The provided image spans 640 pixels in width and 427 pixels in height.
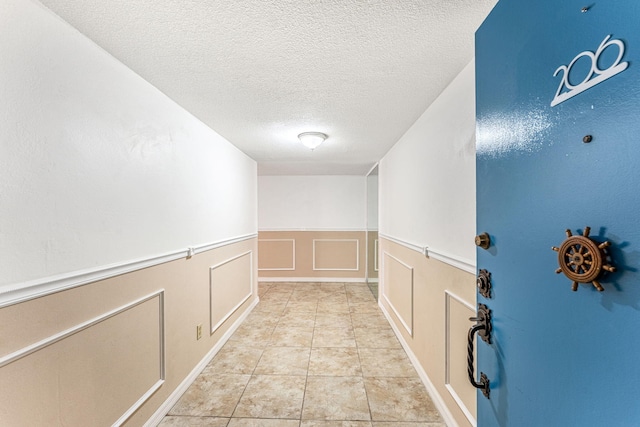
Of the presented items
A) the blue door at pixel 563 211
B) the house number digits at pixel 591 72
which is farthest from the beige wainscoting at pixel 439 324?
the house number digits at pixel 591 72

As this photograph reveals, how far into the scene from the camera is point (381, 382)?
2.29 metres

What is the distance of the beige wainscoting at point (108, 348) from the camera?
105cm

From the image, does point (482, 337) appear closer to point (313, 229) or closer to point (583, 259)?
point (583, 259)

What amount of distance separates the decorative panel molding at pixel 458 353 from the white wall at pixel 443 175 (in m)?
0.29

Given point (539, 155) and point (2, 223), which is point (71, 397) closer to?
point (2, 223)

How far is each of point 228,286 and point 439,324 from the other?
7.10ft

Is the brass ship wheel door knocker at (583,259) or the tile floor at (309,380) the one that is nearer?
the brass ship wheel door knocker at (583,259)

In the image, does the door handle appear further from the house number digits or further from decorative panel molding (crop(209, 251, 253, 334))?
decorative panel molding (crop(209, 251, 253, 334))

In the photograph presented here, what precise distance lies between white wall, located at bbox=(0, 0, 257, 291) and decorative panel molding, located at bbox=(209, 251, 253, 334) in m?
0.78

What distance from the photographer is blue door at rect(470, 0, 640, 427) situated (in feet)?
1.65

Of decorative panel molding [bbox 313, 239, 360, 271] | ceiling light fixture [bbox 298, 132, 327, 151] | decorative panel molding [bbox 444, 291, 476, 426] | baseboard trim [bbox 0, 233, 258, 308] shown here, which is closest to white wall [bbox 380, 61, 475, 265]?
decorative panel molding [bbox 444, 291, 476, 426]

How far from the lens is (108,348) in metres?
1.43

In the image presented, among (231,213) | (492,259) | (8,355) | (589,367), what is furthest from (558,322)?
(231,213)

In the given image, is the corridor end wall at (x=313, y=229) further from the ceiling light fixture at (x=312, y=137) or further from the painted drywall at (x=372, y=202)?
the ceiling light fixture at (x=312, y=137)
